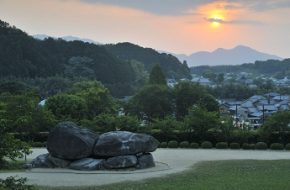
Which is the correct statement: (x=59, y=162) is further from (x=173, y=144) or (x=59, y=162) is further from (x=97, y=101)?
(x=97, y=101)

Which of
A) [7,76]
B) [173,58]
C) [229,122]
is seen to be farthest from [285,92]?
[229,122]

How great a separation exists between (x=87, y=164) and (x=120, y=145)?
159 centimetres

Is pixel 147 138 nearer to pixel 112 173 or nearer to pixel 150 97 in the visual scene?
pixel 112 173

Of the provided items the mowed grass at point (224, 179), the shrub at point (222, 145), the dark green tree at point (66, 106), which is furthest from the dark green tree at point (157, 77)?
the mowed grass at point (224, 179)

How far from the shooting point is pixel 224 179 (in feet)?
54.9

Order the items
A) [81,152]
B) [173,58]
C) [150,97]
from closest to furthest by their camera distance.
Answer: [81,152]
[150,97]
[173,58]

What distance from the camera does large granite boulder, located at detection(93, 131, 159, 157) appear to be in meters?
21.3

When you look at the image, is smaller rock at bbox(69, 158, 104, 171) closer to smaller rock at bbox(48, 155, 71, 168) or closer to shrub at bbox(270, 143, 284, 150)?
smaller rock at bbox(48, 155, 71, 168)

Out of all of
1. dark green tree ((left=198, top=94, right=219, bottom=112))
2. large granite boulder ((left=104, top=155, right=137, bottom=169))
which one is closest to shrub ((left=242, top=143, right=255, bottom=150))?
large granite boulder ((left=104, top=155, right=137, bottom=169))

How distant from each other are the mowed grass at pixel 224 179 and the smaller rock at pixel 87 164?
12.4ft

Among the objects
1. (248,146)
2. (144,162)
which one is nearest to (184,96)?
(248,146)

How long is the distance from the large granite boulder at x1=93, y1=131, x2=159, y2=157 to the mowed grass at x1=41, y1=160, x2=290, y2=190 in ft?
8.06

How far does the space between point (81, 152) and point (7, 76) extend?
6295cm

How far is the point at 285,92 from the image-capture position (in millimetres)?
123500
